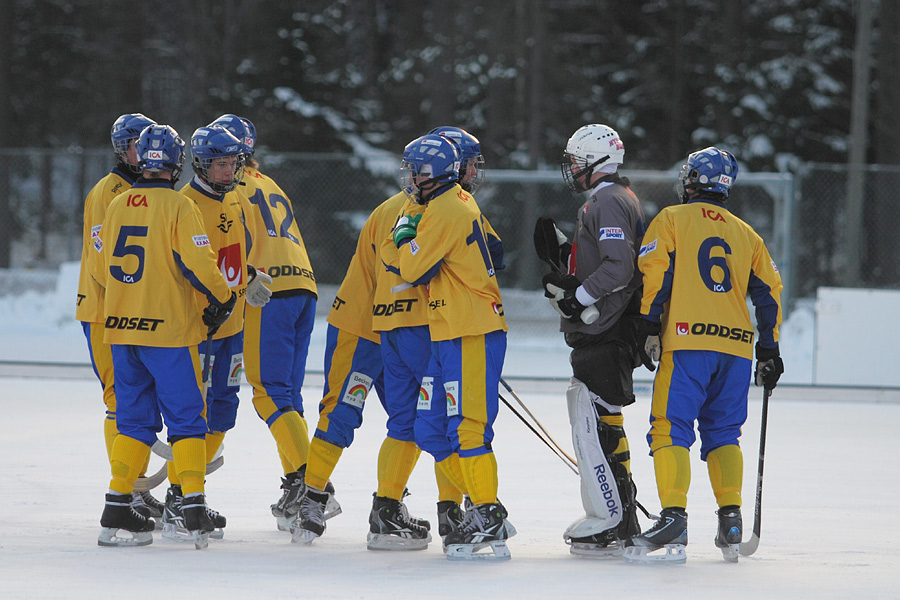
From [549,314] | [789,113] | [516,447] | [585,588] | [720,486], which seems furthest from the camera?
[789,113]

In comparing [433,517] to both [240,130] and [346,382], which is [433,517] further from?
[240,130]

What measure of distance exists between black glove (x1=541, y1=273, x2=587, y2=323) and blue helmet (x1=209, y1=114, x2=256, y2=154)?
1.48 meters

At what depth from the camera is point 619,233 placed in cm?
450

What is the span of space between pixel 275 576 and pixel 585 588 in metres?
1.15

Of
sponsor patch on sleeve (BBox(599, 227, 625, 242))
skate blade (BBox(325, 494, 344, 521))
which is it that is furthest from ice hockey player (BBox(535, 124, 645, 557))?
skate blade (BBox(325, 494, 344, 521))

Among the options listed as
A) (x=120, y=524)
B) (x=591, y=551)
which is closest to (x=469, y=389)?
(x=591, y=551)

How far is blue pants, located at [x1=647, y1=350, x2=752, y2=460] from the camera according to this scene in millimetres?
4379

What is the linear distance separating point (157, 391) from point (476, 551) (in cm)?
148

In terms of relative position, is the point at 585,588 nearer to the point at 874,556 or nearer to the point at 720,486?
the point at 720,486

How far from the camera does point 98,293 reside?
481cm

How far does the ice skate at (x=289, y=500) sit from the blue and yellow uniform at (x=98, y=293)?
2.63 ft

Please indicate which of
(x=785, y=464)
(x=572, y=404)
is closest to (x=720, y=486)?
(x=572, y=404)

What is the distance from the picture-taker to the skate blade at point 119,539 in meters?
4.43

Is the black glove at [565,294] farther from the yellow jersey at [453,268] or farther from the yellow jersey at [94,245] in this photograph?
the yellow jersey at [94,245]
